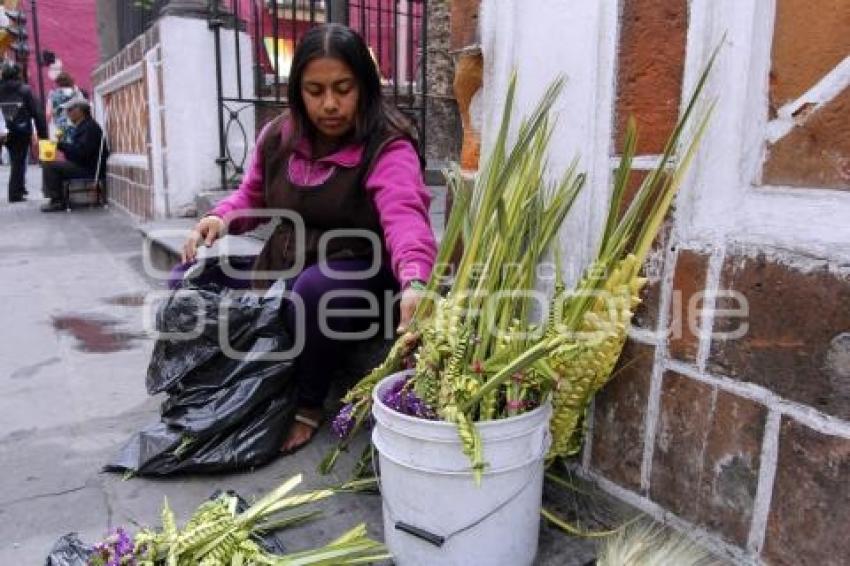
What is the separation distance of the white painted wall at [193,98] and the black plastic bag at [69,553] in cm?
396

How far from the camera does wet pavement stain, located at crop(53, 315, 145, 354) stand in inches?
127

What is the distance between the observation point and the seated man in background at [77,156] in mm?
8000

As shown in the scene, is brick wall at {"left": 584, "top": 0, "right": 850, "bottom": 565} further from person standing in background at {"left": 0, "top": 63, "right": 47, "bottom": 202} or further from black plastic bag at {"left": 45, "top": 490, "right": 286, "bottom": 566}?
person standing in background at {"left": 0, "top": 63, "right": 47, "bottom": 202}

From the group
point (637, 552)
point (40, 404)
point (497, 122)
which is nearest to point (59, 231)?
point (40, 404)

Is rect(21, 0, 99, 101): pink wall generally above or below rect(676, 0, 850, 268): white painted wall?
above

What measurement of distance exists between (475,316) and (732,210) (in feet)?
1.84

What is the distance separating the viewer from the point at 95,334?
3422 millimetres

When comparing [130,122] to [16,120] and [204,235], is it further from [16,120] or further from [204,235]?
[204,235]

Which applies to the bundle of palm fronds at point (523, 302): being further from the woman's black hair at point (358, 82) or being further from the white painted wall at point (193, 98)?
the white painted wall at point (193, 98)

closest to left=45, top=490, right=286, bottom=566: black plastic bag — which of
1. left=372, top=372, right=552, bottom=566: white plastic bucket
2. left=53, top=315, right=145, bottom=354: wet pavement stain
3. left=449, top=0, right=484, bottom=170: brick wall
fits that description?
left=372, top=372, right=552, bottom=566: white plastic bucket

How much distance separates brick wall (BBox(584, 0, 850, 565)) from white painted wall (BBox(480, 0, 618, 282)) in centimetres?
5

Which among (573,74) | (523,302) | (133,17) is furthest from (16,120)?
(523,302)

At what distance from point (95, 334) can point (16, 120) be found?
288 inches

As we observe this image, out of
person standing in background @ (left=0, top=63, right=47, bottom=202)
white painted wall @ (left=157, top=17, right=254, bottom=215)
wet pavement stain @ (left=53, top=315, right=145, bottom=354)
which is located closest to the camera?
wet pavement stain @ (left=53, top=315, right=145, bottom=354)
